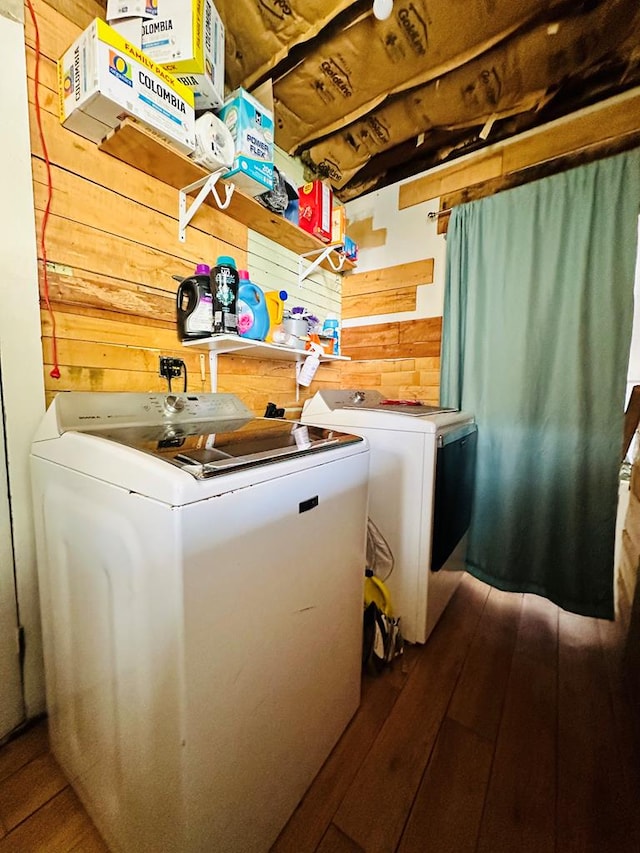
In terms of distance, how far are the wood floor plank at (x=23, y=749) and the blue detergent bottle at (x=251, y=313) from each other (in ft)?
5.25

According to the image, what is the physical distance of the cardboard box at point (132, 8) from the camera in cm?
110

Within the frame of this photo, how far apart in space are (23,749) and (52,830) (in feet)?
1.02

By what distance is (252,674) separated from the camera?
729 mm

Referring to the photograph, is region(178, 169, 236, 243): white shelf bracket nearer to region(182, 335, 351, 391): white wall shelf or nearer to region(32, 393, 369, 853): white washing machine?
region(182, 335, 351, 391): white wall shelf

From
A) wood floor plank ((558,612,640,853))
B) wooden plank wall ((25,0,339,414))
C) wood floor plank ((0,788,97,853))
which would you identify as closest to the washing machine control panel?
wooden plank wall ((25,0,339,414))

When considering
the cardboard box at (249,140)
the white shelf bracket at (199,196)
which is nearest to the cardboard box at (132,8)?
the cardboard box at (249,140)

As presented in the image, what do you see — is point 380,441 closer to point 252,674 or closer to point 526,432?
point 526,432

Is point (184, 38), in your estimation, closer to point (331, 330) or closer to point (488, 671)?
point (331, 330)

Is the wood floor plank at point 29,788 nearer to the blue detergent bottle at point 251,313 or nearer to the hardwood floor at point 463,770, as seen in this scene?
the hardwood floor at point 463,770

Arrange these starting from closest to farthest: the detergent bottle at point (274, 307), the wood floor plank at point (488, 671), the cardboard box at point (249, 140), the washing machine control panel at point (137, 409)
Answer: the washing machine control panel at point (137, 409), the wood floor plank at point (488, 671), the cardboard box at point (249, 140), the detergent bottle at point (274, 307)

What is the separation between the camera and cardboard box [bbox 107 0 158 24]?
1100mm

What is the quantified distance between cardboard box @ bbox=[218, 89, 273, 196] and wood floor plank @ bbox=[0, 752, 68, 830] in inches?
84.9

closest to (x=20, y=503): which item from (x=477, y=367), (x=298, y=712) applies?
(x=298, y=712)

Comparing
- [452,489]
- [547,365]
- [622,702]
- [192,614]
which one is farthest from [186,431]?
[622,702]
